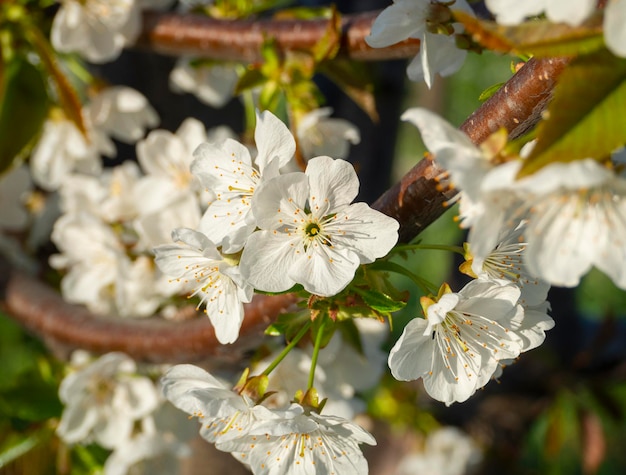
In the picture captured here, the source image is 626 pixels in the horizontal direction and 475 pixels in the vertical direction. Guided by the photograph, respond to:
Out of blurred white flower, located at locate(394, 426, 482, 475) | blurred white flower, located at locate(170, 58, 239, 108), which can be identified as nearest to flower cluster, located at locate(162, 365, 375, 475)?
blurred white flower, located at locate(170, 58, 239, 108)

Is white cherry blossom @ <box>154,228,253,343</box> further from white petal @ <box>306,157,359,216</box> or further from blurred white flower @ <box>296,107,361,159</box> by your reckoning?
blurred white flower @ <box>296,107,361,159</box>

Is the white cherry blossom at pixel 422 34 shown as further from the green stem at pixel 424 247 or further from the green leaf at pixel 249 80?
the green leaf at pixel 249 80

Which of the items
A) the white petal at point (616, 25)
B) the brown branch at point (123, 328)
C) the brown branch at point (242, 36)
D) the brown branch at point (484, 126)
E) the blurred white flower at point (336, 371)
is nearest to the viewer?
the white petal at point (616, 25)

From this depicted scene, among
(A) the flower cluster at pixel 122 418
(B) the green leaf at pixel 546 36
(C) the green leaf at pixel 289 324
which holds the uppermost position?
(B) the green leaf at pixel 546 36

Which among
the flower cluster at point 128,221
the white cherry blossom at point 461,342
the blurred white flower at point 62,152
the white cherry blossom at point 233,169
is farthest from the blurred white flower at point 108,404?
the white cherry blossom at point 461,342

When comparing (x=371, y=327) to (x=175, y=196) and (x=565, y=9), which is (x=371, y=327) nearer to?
(x=175, y=196)

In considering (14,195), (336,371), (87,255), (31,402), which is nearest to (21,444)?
(31,402)
